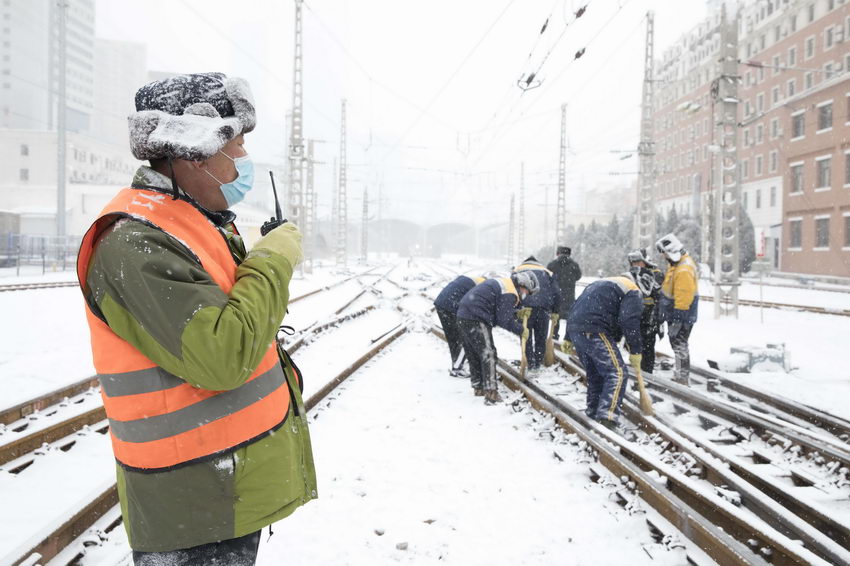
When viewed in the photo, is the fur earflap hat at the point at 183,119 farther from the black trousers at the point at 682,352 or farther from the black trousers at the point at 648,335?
the black trousers at the point at 682,352

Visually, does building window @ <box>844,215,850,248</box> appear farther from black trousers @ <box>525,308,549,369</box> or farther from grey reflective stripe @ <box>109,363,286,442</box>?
grey reflective stripe @ <box>109,363,286,442</box>

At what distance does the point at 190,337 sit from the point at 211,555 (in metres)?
0.73

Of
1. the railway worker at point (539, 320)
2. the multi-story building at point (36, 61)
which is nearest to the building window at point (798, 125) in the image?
the railway worker at point (539, 320)

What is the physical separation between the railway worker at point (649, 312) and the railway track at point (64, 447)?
4519mm

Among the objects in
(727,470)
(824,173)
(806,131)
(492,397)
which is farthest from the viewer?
(806,131)

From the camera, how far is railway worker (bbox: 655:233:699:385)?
8117mm

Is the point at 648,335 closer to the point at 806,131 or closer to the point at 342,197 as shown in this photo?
the point at 806,131

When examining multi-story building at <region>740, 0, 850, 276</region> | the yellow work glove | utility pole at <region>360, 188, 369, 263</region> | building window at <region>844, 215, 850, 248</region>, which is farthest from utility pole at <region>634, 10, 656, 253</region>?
utility pole at <region>360, 188, 369, 263</region>

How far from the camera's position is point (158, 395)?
1.50m

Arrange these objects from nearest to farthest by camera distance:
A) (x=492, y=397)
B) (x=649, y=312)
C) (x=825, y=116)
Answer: (x=492, y=397) → (x=649, y=312) → (x=825, y=116)

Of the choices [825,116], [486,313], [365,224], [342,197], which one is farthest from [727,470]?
[365,224]

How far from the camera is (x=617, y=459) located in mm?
4812

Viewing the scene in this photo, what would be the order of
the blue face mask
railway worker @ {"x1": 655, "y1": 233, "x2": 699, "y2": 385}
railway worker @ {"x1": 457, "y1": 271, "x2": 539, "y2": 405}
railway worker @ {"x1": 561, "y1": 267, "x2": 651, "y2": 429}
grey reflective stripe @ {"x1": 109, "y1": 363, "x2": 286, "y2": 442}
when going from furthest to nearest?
railway worker @ {"x1": 655, "y1": 233, "x2": 699, "y2": 385}, railway worker @ {"x1": 457, "y1": 271, "x2": 539, "y2": 405}, railway worker @ {"x1": 561, "y1": 267, "x2": 651, "y2": 429}, the blue face mask, grey reflective stripe @ {"x1": 109, "y1": 363, "x2": 286, "y2": 442}

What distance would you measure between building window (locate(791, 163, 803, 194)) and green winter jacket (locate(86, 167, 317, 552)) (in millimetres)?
43641
